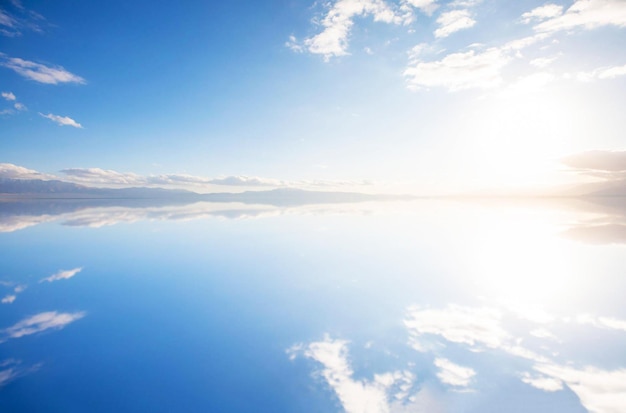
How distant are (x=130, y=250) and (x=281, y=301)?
18.8 meters

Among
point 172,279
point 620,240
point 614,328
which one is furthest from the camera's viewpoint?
point 620,240

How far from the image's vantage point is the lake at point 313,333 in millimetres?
7906

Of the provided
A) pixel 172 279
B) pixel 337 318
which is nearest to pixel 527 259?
pixel 337 318

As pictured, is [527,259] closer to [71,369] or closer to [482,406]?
[482,406]

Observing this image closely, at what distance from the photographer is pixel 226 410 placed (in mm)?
7379

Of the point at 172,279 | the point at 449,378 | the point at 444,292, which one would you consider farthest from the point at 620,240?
→ the point at 172,279

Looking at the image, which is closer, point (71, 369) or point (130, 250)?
point (71, 369)

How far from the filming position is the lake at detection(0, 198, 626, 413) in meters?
7.91

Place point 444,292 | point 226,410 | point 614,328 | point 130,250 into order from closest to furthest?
point 226,410 → point 614,328 → point 444,292 → point 130,250

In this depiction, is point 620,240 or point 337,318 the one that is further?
point 620,240

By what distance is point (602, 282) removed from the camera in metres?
16.8

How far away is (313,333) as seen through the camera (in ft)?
37.2

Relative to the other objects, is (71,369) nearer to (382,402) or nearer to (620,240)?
(382,402)

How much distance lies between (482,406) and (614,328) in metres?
8.76
